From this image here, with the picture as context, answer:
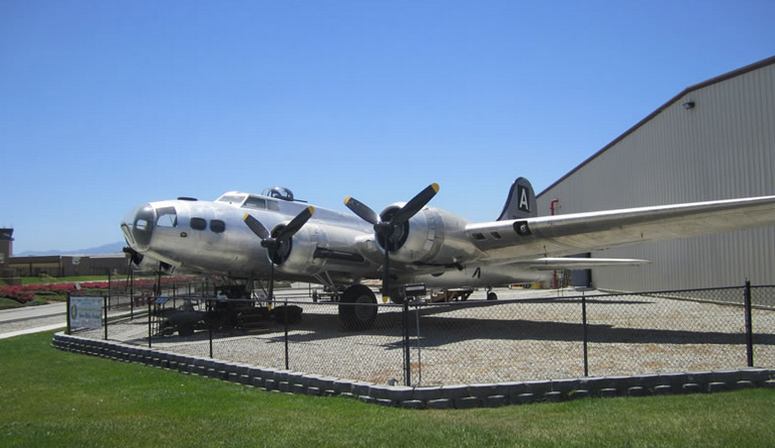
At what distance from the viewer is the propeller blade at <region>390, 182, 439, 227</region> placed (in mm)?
15898

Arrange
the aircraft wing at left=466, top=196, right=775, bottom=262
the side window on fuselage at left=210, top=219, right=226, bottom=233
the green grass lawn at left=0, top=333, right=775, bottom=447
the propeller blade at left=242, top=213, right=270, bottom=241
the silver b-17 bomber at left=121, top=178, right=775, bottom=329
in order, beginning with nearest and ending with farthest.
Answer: the green grass lawn at left=0, top=333, right=775, bottom=447
the aircraft wing at left=466, top=196, right=775, bottom=262
the silver b-17 bomber at left=121, top=178, right=775, bottom=329
the side window on fuselage at left=210, top=219, right=226, bottom=233
the propeller blade at left=242, top=213, right=270, bottom=241

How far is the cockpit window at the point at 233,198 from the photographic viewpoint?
19094 mm

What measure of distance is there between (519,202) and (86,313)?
1496 cm

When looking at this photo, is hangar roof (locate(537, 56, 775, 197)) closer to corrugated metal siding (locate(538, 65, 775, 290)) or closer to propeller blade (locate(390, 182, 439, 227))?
corrugated metal siding (locate(538, 65, 775, 290))

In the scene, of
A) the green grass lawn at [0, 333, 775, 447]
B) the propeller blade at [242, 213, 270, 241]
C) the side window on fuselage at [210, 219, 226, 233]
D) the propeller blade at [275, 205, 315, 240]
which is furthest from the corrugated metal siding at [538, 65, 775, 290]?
the side window on fuselage at [210, 219, 226, 233]

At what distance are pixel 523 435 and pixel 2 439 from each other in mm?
5773

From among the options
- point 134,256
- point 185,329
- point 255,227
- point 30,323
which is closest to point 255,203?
point 255,227

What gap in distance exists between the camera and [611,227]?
14.3m

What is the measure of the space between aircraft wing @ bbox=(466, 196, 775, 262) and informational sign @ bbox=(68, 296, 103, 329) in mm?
10420

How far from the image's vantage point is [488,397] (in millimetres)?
7820

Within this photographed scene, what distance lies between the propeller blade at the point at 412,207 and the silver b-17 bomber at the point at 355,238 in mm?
27

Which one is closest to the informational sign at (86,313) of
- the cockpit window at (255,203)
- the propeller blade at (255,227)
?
the propeller blade at (255,227)

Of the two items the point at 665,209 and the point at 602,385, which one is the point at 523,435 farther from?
the point at 665,209

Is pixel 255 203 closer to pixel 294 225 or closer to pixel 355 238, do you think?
pixel 294 225
